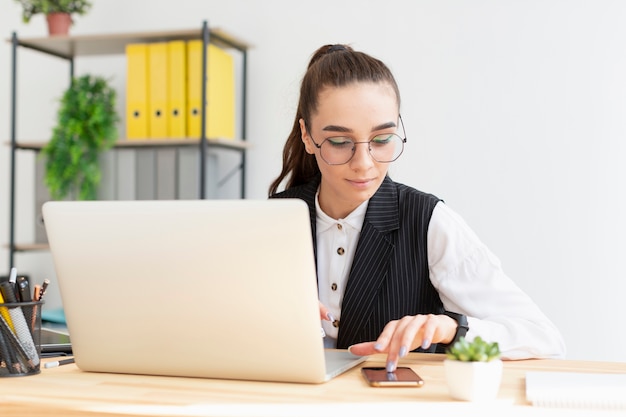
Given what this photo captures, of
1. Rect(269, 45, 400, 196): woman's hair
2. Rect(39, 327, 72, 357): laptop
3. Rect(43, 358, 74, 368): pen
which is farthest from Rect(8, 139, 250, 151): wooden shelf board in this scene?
Rect(43, 358, 74, 368): pen

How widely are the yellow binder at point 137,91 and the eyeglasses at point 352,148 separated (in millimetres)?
1651

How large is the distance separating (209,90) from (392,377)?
2.08 metres

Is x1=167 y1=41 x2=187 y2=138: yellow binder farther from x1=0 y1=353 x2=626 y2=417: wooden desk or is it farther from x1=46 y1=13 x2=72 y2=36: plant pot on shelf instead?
x1=0 y1=353 x2=626 y2=417: wooden desk

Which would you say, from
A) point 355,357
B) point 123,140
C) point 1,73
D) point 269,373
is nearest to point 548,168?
point 123,140

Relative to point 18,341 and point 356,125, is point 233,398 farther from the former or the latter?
point 356,125

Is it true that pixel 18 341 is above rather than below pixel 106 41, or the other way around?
below

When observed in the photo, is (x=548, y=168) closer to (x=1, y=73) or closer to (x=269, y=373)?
(x=269, y=373)

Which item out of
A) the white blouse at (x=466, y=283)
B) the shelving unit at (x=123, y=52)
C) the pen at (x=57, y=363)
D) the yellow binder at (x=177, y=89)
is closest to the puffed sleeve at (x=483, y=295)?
the white blouse at (x=466, y=283)

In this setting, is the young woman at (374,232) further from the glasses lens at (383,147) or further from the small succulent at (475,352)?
the small succulent at (475,352)

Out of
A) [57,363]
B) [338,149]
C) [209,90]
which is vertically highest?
[209,90]

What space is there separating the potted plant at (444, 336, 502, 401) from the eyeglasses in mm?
653

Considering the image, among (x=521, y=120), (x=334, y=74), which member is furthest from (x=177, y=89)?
(x=334, y=74)

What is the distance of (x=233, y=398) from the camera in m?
0.98

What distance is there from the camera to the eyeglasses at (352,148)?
155 cm
